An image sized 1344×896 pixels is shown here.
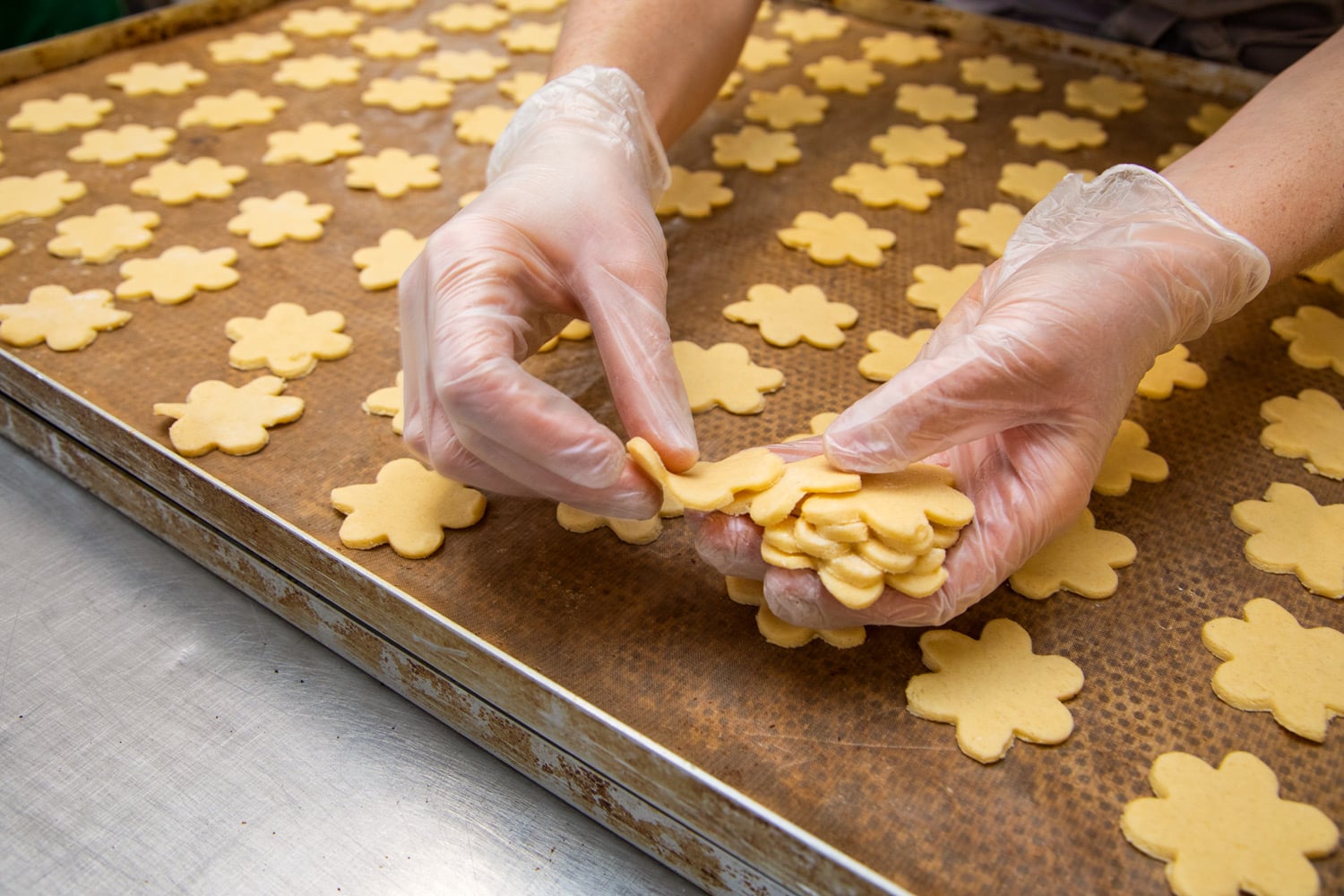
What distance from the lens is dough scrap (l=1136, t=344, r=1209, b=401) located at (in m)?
1.56

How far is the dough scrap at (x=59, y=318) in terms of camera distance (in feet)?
5.22

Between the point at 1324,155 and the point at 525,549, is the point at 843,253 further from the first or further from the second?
the point at 525,549

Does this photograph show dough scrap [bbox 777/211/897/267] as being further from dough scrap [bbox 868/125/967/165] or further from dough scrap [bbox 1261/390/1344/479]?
dough scrap [bbox 1261/390/1344/479]

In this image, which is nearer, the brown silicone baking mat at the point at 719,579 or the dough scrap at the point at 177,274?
the brown silicone baking mat at the point at 719,579

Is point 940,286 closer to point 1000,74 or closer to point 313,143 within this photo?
point 1000,74

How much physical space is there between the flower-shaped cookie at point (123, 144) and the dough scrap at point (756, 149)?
1.26m

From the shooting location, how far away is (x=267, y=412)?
147 centimetres

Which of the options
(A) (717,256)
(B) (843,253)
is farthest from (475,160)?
(B) (843,253)

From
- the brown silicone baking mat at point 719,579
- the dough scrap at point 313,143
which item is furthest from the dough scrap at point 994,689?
the dough scrap at point 313,143

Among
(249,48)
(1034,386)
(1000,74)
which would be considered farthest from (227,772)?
(1000,74)

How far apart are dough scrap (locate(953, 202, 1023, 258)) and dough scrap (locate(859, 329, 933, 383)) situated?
319mm

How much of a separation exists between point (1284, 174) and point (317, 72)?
7.15 feet

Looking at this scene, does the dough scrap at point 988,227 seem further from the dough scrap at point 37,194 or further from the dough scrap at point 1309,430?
the dough scrap at point 37,194

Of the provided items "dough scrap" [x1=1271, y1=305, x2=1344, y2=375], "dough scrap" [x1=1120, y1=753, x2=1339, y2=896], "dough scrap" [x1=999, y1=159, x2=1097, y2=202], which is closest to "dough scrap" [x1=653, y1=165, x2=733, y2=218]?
"dough scrap" [x1=999, y1=159, x2=1097, y2=202]
